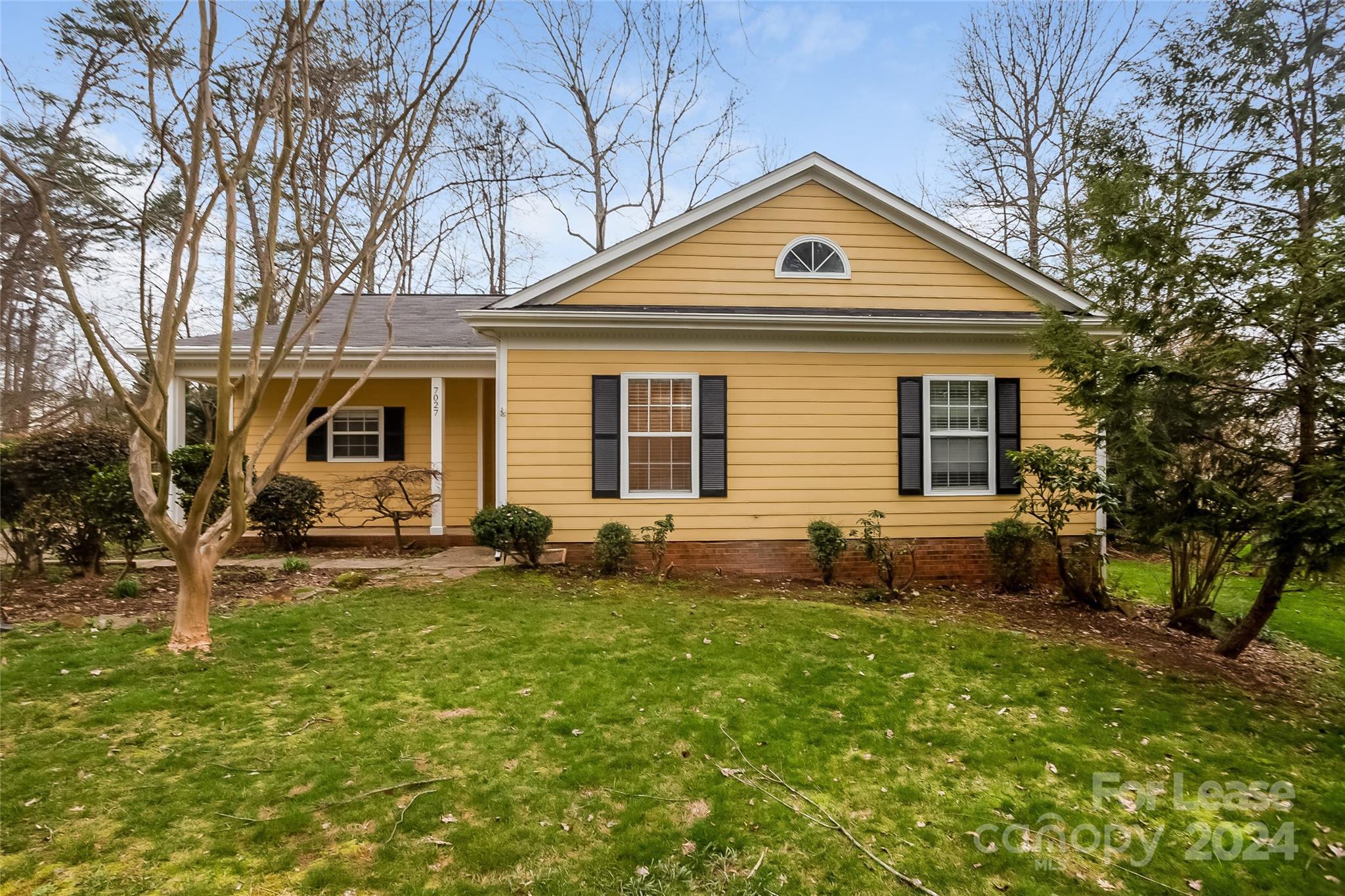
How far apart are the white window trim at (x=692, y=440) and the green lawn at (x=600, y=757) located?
8.27ft

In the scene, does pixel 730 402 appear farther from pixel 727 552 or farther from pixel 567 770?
pixel 567 770

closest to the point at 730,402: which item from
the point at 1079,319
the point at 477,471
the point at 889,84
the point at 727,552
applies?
the point at 727,552

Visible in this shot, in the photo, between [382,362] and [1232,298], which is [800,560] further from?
[382,362]

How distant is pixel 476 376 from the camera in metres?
10.1

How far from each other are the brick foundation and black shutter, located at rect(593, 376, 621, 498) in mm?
851

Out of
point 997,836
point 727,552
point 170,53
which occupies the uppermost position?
point 170,53

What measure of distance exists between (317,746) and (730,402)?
6116mm

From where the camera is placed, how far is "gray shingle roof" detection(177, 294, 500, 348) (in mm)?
10266

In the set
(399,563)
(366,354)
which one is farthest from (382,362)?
(399,563)

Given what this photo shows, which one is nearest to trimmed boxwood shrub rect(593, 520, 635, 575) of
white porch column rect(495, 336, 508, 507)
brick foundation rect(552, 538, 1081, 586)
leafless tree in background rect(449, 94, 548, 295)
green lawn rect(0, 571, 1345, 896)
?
brick foundation rect(552, 538, 1081, 586)

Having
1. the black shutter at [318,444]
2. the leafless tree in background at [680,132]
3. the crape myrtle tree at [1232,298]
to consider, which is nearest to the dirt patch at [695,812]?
the crape myrtle tree at [1232,298]

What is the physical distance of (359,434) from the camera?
10992mm

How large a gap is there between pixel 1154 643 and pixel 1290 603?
4835 mm

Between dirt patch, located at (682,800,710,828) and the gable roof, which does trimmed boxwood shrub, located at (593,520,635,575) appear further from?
dirt patch, located at (682,800,710,828)
